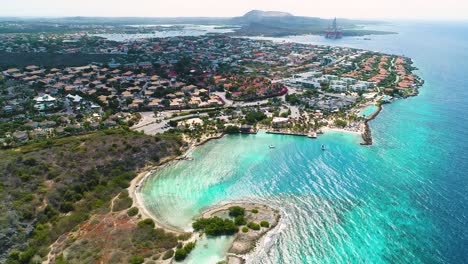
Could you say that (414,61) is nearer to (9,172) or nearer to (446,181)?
(446,181)

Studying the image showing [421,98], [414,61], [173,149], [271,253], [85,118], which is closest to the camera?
[271,253]

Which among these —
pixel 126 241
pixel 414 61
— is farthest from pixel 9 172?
pixel 414 61

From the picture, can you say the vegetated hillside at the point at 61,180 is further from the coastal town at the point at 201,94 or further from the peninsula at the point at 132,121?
the coastal town at the point at 201,94

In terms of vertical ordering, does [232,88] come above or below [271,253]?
above

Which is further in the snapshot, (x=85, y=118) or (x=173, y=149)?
(x=85, y=118)

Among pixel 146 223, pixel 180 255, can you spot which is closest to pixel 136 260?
pixel 180 255

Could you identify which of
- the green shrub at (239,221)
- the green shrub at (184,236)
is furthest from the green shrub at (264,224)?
the green shrub at (184,236)

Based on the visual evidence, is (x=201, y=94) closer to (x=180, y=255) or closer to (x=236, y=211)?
(x=236, y=211)
